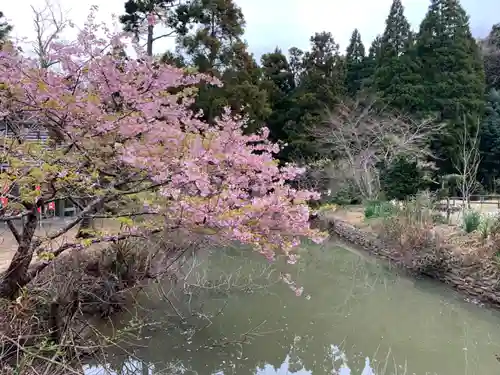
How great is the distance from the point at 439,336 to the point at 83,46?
4.86m

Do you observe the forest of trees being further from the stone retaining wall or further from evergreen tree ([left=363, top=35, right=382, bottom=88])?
the stone retaining wall

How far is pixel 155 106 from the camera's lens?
11.4 feet

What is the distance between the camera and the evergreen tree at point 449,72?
17.8m

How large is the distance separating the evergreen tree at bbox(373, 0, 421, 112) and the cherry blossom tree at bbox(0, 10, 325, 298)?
1554 cm

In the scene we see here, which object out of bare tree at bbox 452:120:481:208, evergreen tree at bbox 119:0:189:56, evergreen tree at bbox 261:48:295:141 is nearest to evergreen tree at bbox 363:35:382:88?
evergreen tree at bbox 261:48:295:141

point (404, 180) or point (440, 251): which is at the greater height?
point (404, 180)

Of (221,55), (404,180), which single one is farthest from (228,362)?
(221,55)

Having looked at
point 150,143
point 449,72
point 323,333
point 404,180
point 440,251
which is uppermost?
point 449,72

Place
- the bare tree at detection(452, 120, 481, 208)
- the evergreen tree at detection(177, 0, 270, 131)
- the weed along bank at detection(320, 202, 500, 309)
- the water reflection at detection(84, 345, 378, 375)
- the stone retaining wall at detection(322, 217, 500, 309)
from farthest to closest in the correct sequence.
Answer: the evergreen tree at detection(177, 0, 270, 131)
the bare tree at detection(452, 120, 481, 208)
the weed along bank at detection(320, 202, 500, 309)
the stone retaining wall at detection(322, 217, 500, 309)
the water reflection at detection(84, 345, 378, 375)

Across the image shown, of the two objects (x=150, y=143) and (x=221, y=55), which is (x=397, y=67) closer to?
(x=221, y=55)

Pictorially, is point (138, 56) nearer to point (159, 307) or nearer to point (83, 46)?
point (83, 46)

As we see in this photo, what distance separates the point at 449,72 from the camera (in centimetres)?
1842

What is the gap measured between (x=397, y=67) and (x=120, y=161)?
58.9ft

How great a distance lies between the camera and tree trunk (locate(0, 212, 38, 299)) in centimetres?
323
